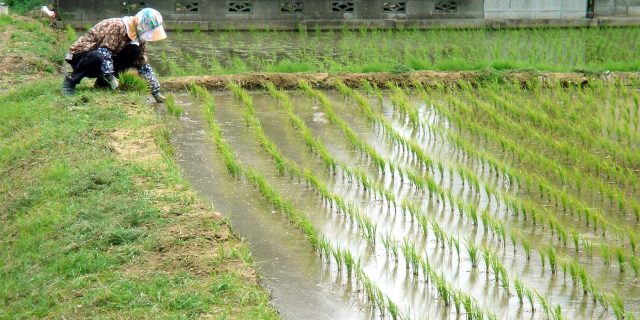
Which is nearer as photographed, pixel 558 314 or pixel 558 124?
pixel 558 314

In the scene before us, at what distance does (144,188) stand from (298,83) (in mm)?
4447

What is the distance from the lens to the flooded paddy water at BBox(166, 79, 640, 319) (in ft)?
15.0

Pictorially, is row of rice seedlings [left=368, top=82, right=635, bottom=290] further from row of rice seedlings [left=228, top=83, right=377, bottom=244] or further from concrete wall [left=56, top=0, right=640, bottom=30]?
concrete wall [left=56, top=0, right=640, bottom=30]

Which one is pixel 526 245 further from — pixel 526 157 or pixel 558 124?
pixel 558 124

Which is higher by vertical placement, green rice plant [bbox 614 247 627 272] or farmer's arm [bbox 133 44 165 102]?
farmer's arm [bbox 133 44 165 102]

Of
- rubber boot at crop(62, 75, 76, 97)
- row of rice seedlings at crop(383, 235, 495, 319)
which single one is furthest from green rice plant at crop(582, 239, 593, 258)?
rubber boot at crop(62, 75, 76, 97)

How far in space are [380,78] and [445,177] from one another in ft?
11.8

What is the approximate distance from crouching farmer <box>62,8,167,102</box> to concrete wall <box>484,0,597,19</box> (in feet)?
24.1

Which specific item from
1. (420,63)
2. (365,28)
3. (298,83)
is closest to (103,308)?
(298,83)

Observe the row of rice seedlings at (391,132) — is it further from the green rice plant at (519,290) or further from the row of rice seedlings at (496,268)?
the green rice plant at (519,290)

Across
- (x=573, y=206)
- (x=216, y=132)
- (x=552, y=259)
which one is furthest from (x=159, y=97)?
(x=552, y=259)

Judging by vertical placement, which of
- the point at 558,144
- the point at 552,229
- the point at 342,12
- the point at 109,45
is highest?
the point at 109,45

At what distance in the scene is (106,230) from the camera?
16.3 ft

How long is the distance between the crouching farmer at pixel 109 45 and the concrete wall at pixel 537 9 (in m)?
7.35
